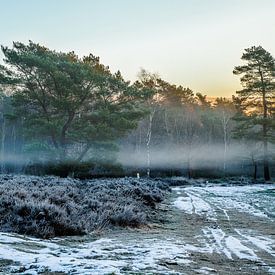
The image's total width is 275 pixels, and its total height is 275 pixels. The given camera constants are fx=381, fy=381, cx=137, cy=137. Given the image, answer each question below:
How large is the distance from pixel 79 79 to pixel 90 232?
1047 inches

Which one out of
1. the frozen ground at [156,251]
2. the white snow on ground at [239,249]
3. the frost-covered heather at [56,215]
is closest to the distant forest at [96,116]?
the frost-covered heather at [56,215]

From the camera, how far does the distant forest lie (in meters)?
32.4

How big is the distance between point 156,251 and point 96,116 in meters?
28.0

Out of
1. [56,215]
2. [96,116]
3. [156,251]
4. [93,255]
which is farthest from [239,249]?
[96,116]

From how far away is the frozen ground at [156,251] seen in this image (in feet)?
15.4

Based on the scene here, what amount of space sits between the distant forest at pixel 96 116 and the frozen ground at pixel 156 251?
2417 centimetres

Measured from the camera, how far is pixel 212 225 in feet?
30.3

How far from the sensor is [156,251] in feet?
19.4

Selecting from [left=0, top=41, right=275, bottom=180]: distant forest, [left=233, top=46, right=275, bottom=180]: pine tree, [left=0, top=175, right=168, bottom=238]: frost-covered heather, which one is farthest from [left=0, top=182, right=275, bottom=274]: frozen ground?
[left=233, top=46, right=275, bottom=180]: pine tree

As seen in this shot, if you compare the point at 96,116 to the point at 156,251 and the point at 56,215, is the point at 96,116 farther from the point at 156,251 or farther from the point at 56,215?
the point at 156,251

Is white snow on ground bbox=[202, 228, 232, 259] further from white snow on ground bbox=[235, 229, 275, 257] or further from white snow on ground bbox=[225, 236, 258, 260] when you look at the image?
white snow on ground bbox=[235, 229, 275, 257]

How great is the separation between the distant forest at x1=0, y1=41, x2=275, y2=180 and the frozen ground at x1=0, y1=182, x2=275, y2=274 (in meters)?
24.2

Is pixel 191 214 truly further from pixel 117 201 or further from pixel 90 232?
pixel 90 232

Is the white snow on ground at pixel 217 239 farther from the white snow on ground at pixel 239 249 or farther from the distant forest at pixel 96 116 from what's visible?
the distant forest at pixel 96 116
